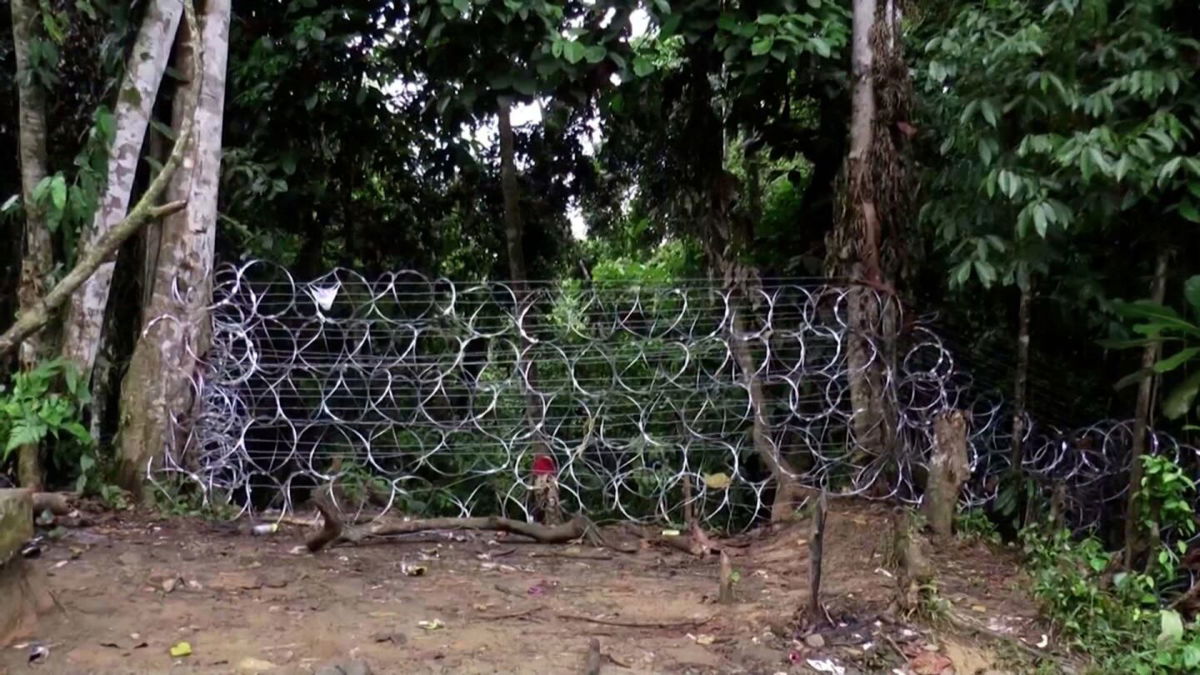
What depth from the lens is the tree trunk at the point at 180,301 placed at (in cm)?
505

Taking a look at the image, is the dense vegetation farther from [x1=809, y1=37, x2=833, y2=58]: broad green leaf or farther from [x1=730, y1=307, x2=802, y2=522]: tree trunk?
[x1=730, y1=307, x2=802, y2=522]: tree trunk

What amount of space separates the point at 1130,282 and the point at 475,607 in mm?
3562

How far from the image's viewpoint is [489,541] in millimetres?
5051

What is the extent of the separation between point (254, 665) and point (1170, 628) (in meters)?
A: 3.00

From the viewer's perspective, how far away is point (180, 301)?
5.12 metres

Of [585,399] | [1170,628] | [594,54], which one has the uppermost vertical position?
[594,54]

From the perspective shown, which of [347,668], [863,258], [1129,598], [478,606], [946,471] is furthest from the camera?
[863,258]

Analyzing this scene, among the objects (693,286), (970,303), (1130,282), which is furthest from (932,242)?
(693,286)

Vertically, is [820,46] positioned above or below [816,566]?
above

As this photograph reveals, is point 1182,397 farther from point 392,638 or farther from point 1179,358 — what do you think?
point 392,638

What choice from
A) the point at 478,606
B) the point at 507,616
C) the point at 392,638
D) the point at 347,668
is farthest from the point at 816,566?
the point at 347,668

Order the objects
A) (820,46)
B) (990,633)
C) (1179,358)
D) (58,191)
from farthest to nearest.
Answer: (820,46) → (58,191) → (1179,358) → (990,633)

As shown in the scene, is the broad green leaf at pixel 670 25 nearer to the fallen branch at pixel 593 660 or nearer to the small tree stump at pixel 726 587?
the small tree stump at pixel 726 587

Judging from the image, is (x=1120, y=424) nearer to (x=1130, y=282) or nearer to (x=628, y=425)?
(x=1130, y=282)
